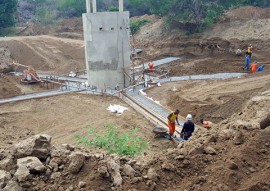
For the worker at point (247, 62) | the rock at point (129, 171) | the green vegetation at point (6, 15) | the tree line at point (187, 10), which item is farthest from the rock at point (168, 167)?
the green vegetation at point (6, 15)

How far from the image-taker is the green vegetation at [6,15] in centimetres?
3588

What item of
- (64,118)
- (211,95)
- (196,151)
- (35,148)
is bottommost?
(64,118)

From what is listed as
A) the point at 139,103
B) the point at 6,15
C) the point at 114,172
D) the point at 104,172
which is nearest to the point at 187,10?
the point at 139,103

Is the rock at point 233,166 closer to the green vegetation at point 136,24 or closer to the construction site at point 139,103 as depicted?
the construction site at point 139,103

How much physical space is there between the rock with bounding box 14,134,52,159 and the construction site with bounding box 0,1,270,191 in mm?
21

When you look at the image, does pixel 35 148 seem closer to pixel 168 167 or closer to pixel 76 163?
pixel 76 163

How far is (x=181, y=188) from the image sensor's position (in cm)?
495

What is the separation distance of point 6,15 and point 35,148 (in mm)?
34985

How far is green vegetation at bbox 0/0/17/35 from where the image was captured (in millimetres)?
35875

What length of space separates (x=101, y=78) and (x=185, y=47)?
Answer: 11481 mm

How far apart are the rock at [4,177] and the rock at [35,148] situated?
52 centimetres

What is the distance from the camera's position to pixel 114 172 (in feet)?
16.8

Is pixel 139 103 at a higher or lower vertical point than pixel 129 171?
lower

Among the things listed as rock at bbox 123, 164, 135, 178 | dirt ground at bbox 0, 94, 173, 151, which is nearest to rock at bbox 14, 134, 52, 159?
rock at bbox 123, 164, 135, 178
